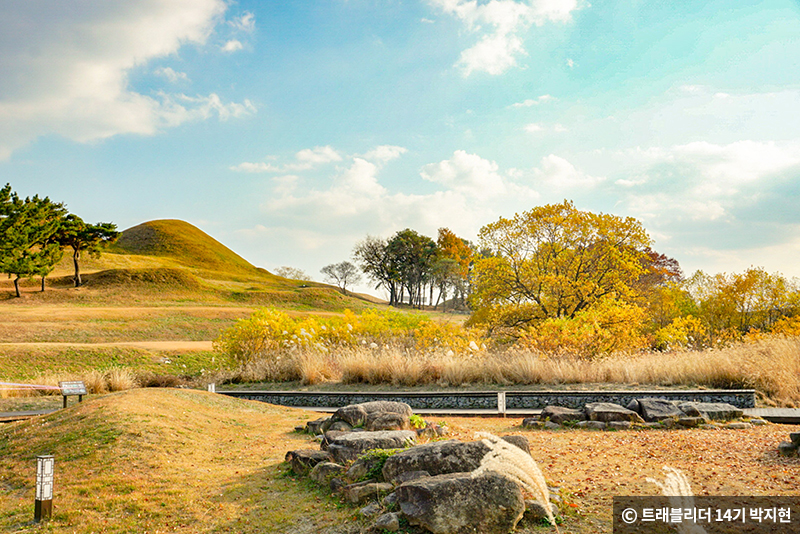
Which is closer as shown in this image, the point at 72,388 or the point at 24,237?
the point at 72,388

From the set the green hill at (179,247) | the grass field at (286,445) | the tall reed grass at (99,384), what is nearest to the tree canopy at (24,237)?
the grass field at (286,445)

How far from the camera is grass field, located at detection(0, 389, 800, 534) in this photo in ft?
13.4

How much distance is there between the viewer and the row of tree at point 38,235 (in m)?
37.6

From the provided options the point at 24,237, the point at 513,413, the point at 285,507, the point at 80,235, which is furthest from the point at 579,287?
the point at 80,235

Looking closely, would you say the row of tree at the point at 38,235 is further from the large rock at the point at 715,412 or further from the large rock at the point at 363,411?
the large rock at the point at 715,412

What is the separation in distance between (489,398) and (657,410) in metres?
3.17

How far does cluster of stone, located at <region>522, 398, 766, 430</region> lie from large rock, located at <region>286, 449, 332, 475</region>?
3.37 meters

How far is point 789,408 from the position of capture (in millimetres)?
8570

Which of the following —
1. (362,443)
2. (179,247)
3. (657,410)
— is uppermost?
(179,247)

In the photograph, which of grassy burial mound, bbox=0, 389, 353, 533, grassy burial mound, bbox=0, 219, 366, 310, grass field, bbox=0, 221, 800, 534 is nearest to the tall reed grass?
grass field, bbox=0, 221, 800, 534

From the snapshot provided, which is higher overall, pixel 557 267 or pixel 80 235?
pixel 80 235

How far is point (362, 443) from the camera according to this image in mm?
5188

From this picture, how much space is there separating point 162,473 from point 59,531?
122cm

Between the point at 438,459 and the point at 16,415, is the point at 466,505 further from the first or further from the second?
the point at 16,415
